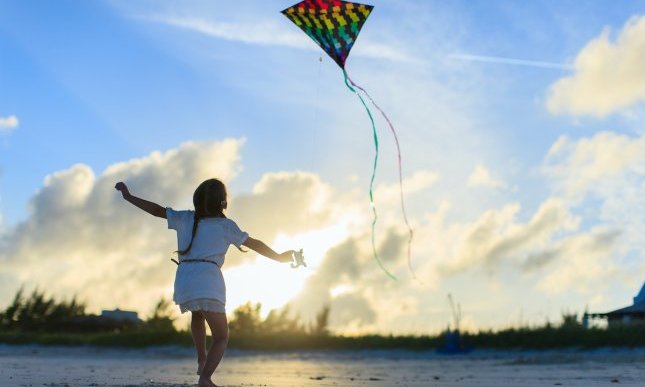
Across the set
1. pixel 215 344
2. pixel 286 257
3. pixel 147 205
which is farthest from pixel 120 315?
pixel 286 257

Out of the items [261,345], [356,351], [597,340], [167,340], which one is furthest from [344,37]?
[167,340]

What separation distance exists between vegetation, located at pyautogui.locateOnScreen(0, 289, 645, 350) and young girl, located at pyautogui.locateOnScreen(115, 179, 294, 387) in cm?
1376

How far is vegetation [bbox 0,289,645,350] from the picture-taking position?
1873cm

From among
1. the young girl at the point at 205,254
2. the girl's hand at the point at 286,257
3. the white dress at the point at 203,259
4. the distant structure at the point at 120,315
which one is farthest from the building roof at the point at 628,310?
the white dress at the point at 203,259

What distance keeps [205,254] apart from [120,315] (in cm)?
2631

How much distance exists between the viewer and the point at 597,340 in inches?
713

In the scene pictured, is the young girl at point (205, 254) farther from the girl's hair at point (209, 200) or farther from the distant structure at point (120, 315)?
the distant structure at point (120, 315)

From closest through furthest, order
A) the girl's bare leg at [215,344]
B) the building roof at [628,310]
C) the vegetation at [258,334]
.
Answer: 1. the girl's bare leg at [215,344]
2. the vegetation at [258,334]
3. the building roof at [628,310]

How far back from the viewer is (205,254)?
19.0 feet

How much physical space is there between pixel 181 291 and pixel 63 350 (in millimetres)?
19743

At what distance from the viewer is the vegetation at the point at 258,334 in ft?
61.5

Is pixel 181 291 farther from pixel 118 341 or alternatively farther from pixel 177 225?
pixel 118 341

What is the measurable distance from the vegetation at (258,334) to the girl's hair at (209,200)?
45.5 feet

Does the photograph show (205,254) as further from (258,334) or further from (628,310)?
(628,310)
